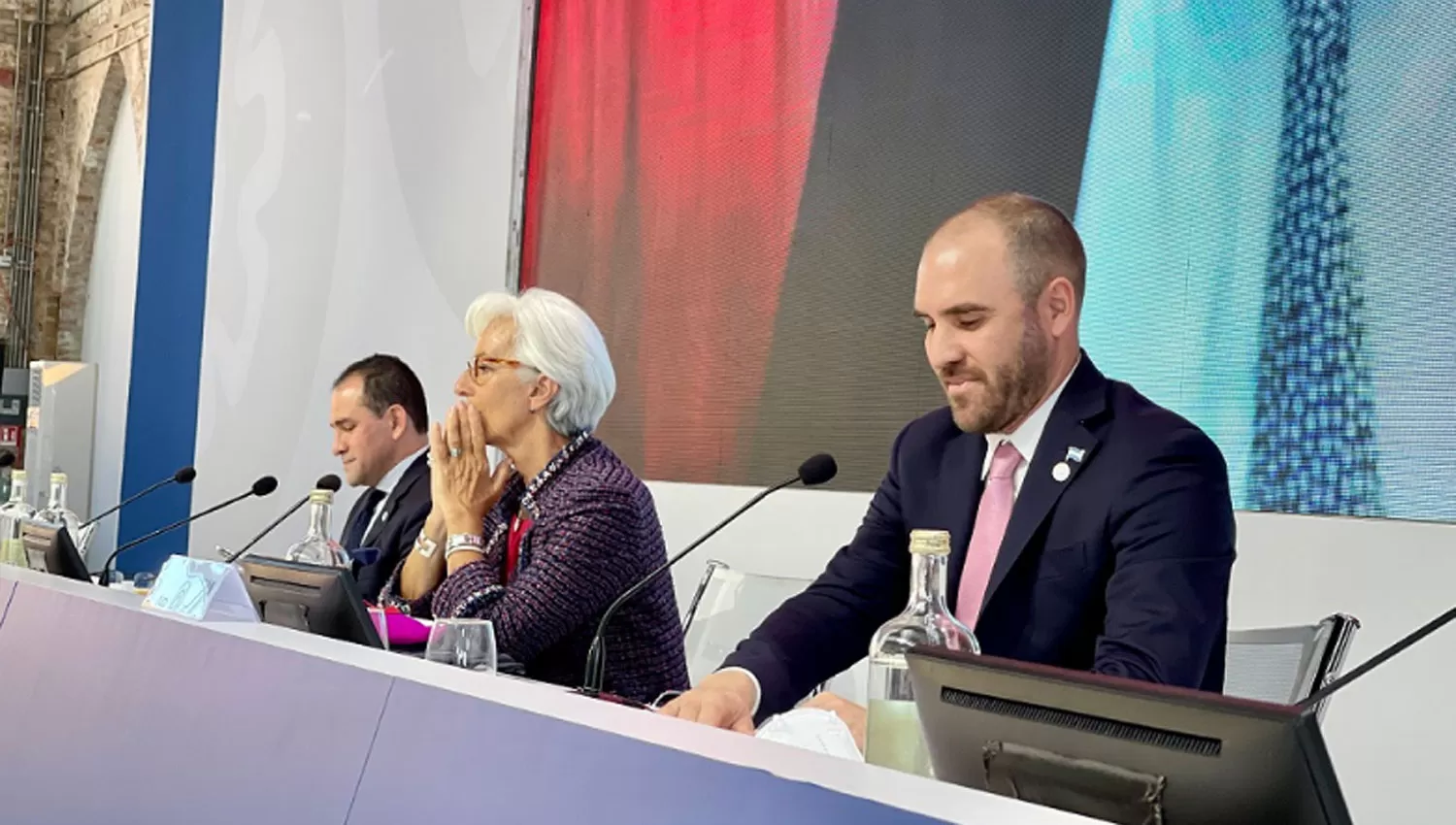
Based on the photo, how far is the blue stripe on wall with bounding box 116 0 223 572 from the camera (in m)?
6.41

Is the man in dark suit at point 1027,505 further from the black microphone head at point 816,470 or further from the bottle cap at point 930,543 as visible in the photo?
the bottle cap at point 930,543

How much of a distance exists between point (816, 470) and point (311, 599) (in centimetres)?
69

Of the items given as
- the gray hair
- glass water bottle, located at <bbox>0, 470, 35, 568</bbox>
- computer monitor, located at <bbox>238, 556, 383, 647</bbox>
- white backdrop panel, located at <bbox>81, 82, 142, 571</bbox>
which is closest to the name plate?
computer monitor, located at <bbox>238, 556, 383, 647</bbox>

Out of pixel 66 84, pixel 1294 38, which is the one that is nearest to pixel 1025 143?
pixel 1294 38

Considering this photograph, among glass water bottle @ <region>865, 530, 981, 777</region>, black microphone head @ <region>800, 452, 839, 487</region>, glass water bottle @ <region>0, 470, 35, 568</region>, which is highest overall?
black microphone head @ <region>800, 452, 839, 487</region>

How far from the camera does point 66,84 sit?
42.8 ft

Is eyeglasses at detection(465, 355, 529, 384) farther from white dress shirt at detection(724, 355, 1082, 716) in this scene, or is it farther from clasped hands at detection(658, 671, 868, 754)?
clasped hands at detection(658, 671, 868, 754)

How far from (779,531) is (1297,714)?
10.1ft

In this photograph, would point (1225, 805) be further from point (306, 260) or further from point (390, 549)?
point (306, 260)

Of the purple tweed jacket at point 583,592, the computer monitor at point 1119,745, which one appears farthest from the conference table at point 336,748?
the purple tweed jacket at point 583,592

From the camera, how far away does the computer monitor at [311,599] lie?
1980 millimetres

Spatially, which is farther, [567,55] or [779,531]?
[567,55]

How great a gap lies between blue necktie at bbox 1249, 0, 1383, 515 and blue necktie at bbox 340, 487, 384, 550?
2.02 meters

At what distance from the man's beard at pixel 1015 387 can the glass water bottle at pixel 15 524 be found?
7.24 ft
